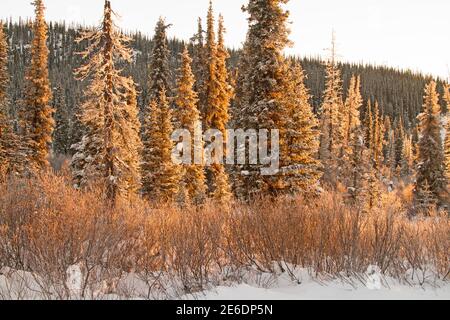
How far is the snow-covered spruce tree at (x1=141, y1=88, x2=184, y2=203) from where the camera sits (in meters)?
26.9

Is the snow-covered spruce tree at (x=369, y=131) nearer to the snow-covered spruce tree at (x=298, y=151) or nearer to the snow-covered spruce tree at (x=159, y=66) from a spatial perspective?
Answer: the snow-covered spruce tree at (x=159, y=66)

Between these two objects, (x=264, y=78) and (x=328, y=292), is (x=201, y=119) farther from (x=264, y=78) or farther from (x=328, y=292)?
(x=328, y=292)

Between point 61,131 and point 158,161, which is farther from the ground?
point 61,131

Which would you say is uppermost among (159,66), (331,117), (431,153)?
(159,66)

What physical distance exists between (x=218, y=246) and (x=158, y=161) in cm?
2066

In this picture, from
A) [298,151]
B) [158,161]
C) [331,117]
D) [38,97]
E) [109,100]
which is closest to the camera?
[109,100]

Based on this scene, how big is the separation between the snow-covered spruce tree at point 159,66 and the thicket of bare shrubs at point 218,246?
93.0ft

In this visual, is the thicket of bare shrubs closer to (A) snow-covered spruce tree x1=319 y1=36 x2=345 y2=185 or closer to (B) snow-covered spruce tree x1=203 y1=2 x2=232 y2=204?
(B) snow-covered spruce tree x1=203 y1=2 x2=232 y2=204

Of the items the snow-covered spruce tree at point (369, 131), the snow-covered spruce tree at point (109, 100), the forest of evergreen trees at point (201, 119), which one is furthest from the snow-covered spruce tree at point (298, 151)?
the snow-covered spruce tree at point (369, 131)

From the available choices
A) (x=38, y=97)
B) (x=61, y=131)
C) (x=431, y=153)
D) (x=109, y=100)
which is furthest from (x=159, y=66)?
(x=61, y=131)

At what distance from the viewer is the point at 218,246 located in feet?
23.1

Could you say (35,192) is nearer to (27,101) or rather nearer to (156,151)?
(156,151)

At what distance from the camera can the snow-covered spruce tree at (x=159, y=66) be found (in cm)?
3516
